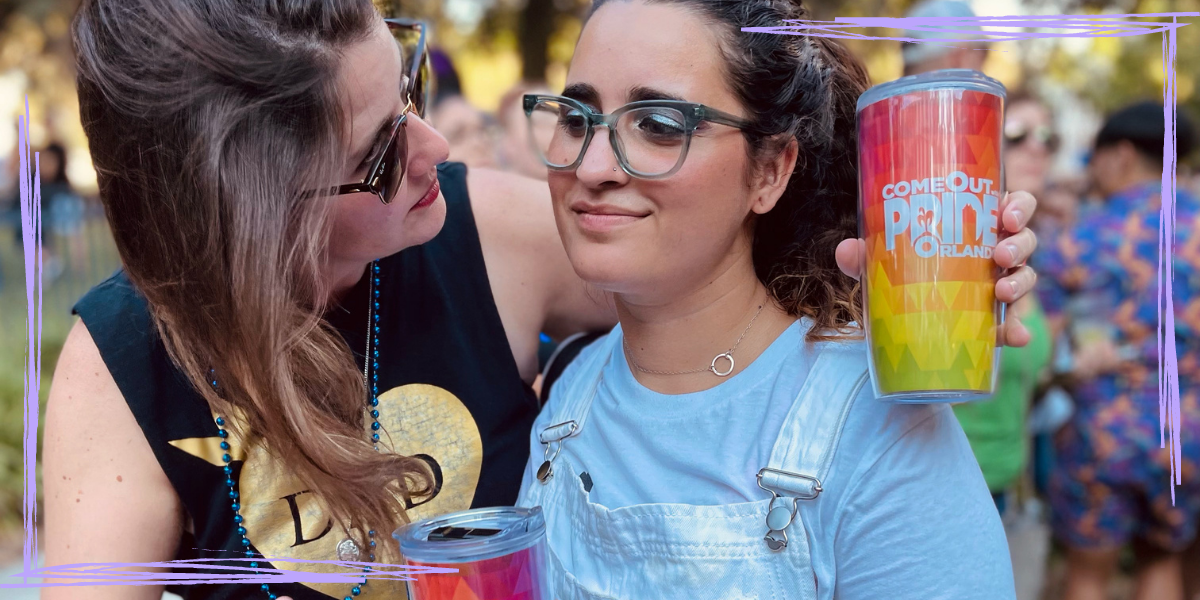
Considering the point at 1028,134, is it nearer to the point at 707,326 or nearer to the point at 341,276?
the point at 707,326

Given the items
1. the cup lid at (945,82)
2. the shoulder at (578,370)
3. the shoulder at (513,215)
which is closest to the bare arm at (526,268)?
the shoulder at (513,215)

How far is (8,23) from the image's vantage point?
15.2 meters

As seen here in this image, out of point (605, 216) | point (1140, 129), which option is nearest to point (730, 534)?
point (605, 216)

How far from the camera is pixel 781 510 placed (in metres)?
1.45

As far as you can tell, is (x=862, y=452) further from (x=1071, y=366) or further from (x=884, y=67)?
(x=884, y=67)

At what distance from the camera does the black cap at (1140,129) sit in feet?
14.2

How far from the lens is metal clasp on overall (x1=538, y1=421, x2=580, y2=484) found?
1814 mm

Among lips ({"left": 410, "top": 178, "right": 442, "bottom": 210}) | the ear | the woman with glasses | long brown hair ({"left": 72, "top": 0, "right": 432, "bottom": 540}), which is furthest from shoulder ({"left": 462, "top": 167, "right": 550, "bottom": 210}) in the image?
the ear

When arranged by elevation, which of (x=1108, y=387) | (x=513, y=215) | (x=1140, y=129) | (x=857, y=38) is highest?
(x=1140, y=129)

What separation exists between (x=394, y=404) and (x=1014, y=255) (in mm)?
1244

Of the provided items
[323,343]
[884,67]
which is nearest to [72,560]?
[323,343]

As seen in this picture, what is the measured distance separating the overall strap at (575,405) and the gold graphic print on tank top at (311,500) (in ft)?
0.65

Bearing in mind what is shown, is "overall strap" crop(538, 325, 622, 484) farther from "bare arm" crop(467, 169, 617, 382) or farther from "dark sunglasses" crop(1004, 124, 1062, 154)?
"dark sunglasses" crop(1004, 124, 1062, 154)

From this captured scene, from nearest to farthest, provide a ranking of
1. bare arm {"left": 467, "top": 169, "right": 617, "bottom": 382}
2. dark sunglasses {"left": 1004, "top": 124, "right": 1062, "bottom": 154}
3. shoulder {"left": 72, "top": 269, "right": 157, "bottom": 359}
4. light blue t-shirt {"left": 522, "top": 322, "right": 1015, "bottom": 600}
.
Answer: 1. light blue t-shirt {"left": 522, "top": 322, "right": 1015, "bottom": 600}
2. shoulder {"left": 72, "top": 269, "right": 157, "bottom": 359}
3. bare arm {"left": 467, "top": 169, "right": 617, "bottom": 382}
4. dark sunglasses {"left": 1004, "top": 124, "right": 1062, "bottom": 154}
